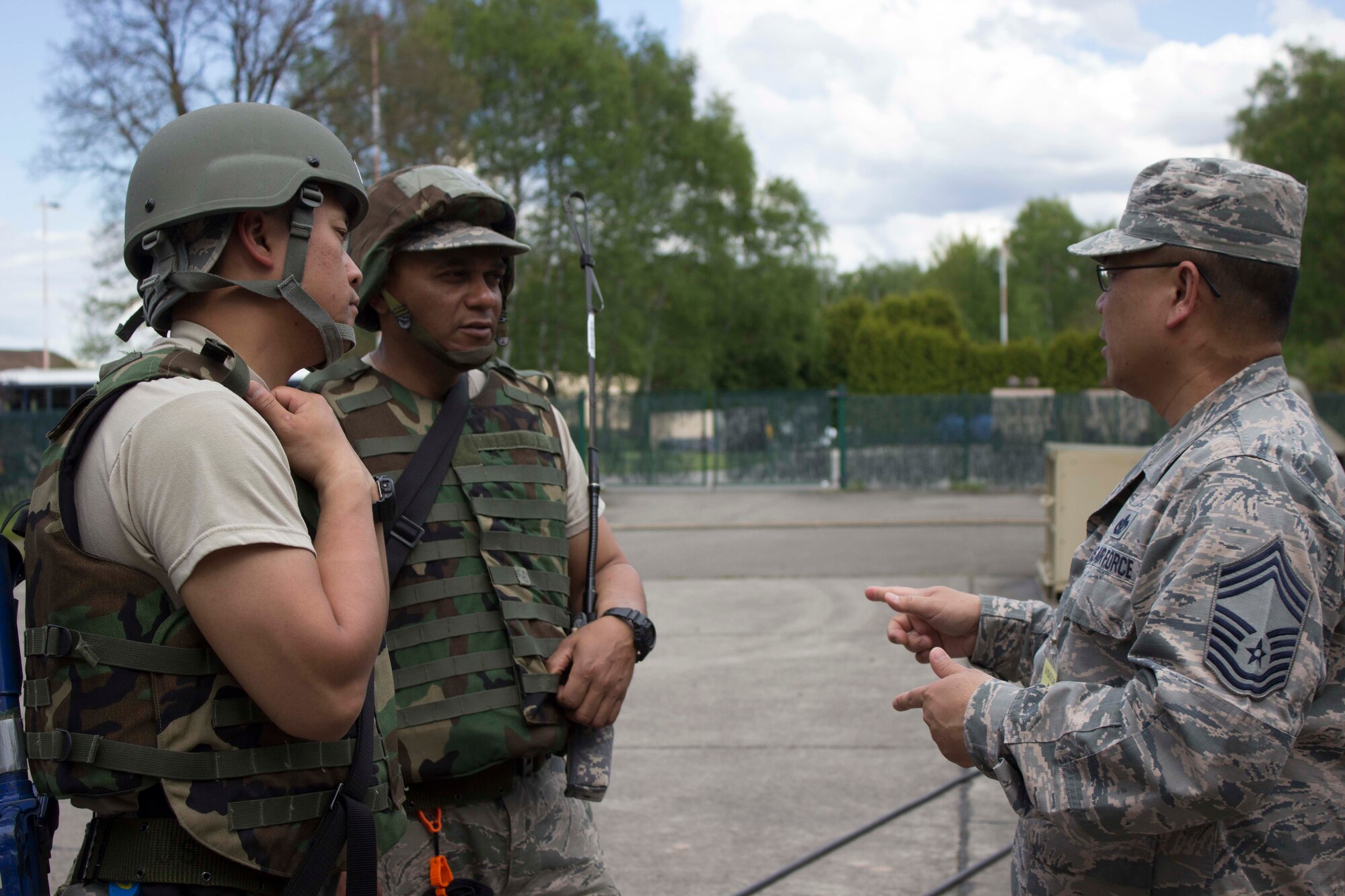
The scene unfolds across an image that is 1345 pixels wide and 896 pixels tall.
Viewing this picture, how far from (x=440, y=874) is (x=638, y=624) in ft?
2.22

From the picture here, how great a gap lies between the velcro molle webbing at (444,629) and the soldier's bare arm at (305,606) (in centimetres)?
72

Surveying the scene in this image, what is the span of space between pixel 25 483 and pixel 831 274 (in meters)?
67.5

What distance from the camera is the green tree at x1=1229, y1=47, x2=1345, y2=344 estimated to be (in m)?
32.7

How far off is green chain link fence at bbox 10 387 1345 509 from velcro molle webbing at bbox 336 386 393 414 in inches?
745

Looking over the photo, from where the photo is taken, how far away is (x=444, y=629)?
7.82 feet

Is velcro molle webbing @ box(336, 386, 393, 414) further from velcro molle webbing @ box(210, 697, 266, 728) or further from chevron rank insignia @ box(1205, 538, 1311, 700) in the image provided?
chevron rank insignia @ box(1205, 538, 1311, 700)

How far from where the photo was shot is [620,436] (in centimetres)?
2383

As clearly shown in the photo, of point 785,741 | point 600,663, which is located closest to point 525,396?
point 600,663

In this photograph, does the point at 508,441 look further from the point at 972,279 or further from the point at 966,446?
the point at 972,279

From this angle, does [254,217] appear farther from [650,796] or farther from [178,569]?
[650,796]

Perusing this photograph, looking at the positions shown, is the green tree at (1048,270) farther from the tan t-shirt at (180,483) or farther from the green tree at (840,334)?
the tan t-shirt at (180,483)

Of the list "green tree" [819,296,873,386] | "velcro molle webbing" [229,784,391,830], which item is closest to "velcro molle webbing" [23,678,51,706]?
"velcro molle webbing" [229,784,391,830]

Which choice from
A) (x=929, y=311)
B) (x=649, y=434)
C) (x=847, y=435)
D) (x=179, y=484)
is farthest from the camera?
(x=929, y=311)

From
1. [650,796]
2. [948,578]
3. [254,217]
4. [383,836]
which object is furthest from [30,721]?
[948,578]
